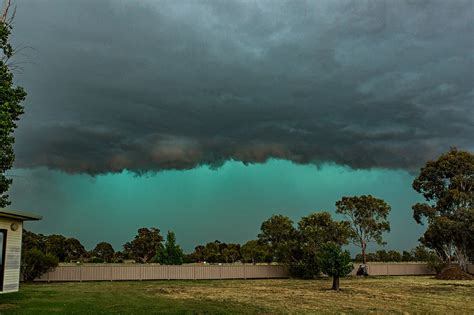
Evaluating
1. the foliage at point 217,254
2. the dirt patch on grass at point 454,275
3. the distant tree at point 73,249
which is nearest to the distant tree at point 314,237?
the dirt patch on grass at point 454,275

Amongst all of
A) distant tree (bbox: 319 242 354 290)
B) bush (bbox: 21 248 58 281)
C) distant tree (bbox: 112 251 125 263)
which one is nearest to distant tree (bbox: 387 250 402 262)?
distant tree (bbox: 112 251 125 263)

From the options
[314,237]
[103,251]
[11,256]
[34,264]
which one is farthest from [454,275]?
[103,251]

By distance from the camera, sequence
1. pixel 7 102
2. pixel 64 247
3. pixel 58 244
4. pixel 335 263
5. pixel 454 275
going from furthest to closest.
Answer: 1. pixel 64 247
2. pixel 58 244
3. pixel 454 275
4. pixel 335 263
5. pixel 7 102

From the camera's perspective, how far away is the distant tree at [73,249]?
8250 centimetres

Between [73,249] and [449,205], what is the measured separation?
6609 cm

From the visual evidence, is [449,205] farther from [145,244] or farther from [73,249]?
[73,249]

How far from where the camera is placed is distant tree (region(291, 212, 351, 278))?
4244 cm

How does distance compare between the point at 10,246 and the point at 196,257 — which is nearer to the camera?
the point at 10,246

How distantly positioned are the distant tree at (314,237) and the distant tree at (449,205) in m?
10.2

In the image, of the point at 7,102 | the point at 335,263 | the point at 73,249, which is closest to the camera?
the point at 7,102

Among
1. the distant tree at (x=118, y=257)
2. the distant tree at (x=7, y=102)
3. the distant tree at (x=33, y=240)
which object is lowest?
the distant tree at (x=118, y=257)

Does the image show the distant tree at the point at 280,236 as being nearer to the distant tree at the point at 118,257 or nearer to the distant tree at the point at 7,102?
the distant tree at the point at 7,102

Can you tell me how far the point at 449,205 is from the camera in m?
49.1

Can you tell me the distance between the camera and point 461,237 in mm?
46281
